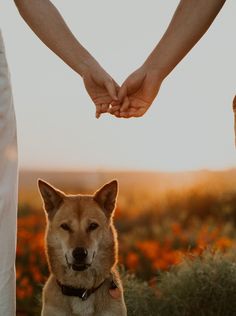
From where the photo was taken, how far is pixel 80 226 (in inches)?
195

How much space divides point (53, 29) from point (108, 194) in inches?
43.5

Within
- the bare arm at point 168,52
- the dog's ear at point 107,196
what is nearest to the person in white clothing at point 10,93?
the bare arm at point 168,52

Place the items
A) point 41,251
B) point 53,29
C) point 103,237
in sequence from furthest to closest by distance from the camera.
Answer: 1. point 41,251
2. point 103,237
3. point 53,29

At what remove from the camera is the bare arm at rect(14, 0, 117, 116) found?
14.3 feet

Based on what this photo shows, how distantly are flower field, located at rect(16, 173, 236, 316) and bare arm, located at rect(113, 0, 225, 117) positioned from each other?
75.3 inches

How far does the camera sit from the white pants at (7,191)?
4082 millimetres

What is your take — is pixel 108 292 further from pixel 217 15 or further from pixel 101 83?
pixel 217 15

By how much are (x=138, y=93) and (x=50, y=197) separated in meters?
0.95

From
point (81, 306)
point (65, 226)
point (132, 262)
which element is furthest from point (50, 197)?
point (132, 262)

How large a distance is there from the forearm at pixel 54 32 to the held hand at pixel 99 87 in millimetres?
51

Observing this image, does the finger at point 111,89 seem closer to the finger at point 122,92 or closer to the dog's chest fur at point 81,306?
the finger at point 122,92

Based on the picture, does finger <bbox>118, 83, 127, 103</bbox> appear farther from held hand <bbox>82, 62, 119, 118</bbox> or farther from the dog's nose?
the dog's nose

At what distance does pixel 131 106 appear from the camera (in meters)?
4.39

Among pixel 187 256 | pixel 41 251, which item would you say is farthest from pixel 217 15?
pixel 41 251
